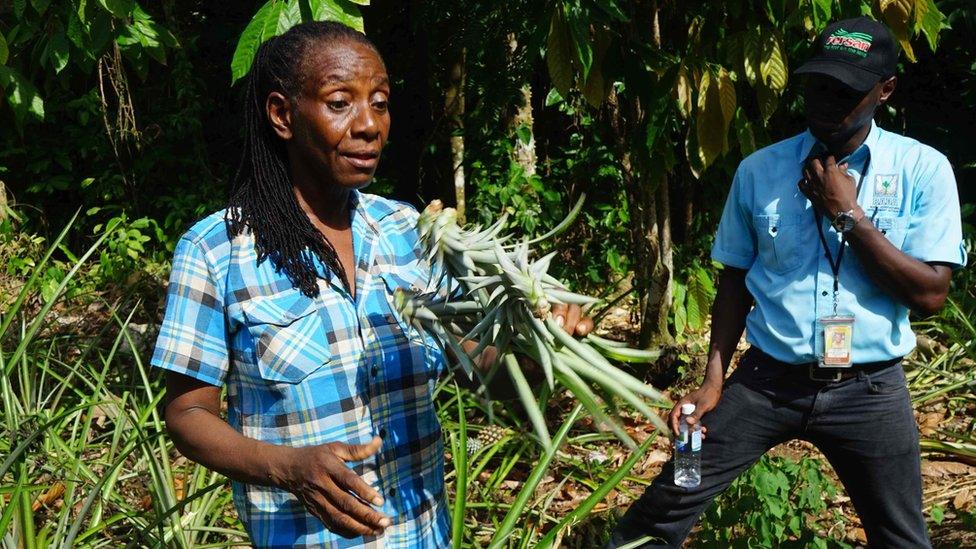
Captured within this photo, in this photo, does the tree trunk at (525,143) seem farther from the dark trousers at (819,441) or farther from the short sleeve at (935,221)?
the short sleeve at (935,221)

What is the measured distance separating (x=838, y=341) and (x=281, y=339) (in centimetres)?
149

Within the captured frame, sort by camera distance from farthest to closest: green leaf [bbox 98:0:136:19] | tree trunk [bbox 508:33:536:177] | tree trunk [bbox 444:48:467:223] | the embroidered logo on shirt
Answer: tree trunk [bbox 508:33:536:177], tree trunk [bbox 444:48:467:223], green leaf [bbox 98:0:136:19], the embroidered logo on shirt

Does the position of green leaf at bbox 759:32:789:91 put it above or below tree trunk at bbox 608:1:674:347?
above

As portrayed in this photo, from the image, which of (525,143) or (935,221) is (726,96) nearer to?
(935,221)

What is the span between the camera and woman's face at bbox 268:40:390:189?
1.85 m

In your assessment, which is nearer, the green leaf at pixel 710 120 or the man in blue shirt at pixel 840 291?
the man in blue shirt at pixel 840 291

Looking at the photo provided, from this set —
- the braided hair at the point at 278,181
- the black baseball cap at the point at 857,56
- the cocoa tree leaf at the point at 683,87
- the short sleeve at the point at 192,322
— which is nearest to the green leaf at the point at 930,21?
the cocoa tree leaf at the point at 683,87

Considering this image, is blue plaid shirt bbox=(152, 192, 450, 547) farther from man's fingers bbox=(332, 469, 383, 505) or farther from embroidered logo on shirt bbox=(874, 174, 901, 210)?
embroidered logo on shirt bbox=(874, 174, 901, 210)

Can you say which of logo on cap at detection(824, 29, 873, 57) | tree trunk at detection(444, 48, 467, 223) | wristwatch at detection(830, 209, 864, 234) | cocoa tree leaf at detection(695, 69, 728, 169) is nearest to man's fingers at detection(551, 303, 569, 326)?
wristwatch at detection(830, 209, 864, 234)

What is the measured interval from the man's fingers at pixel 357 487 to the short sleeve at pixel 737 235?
1.57 m

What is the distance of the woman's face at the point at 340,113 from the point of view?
1849 mm

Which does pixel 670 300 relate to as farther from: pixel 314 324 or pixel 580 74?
pixel 314 324

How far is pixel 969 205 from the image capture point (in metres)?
5.80

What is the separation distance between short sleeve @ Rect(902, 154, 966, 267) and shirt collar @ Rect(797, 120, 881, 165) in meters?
0.15
